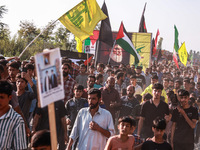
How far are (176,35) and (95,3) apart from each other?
7.85 m

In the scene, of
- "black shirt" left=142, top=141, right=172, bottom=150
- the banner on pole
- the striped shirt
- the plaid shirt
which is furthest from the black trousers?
the banner on pole

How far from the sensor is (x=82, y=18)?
32.3 feet

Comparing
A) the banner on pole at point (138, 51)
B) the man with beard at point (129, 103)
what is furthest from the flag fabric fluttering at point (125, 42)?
the banner on pole at point (138, 51)

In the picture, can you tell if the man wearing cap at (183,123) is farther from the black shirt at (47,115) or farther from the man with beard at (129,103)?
the black shirt at (47,115)

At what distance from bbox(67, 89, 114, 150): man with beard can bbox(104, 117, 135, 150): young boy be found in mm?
242

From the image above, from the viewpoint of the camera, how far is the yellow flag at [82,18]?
954 cm

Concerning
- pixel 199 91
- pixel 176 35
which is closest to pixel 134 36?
pixel 176 35

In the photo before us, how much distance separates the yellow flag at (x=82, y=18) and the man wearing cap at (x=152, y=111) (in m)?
4.10

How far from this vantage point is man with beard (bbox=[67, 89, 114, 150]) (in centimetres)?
453

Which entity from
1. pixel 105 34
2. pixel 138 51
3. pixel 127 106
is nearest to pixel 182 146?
pixel 127 106

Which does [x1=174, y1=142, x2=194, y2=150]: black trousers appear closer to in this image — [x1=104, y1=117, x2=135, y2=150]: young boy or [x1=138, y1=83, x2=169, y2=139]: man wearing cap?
[x1=138, y1=83, x2=169, y2=139]: man wearing cap

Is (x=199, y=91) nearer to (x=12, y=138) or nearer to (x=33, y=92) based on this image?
(x=33, y=92)

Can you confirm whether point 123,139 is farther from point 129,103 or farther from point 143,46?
point 143,46

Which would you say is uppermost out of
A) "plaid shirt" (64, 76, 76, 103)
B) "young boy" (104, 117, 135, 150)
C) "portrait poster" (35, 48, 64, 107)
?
"portrait poster" (35, 48, 64, 107)
